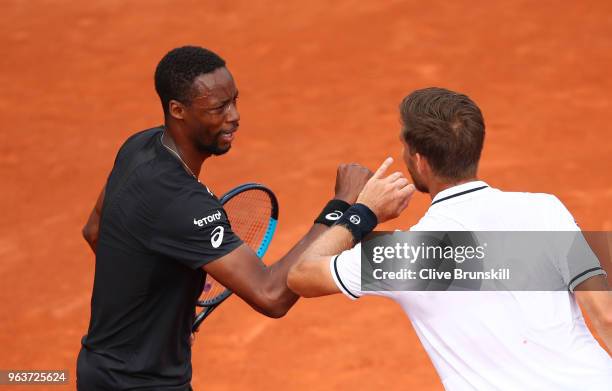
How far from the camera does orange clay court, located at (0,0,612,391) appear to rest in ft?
25.3

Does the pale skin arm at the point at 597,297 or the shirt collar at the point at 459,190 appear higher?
the shirt collar at the point at 459,190

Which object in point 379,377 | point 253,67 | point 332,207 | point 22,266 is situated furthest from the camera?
point 253,67

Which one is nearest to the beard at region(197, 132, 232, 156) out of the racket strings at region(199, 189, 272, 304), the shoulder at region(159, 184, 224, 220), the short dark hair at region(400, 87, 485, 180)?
the shoulder at region(159, 184, 224, 220)

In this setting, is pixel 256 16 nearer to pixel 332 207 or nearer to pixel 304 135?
pixel 304 135

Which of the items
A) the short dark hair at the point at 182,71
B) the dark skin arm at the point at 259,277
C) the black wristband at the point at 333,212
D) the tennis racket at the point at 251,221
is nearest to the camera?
the dark skin arm at the point at 259,277

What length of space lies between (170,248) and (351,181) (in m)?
0.83

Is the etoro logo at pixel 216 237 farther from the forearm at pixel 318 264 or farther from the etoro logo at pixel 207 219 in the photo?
the forearm at pixel 318 264

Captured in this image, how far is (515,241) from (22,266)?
244 inches

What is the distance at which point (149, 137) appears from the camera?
468cm

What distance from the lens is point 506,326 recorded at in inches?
141

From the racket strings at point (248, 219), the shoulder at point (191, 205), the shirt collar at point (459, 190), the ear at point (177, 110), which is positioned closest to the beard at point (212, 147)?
the ear at point (177, 110)

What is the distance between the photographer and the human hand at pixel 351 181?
176 inches

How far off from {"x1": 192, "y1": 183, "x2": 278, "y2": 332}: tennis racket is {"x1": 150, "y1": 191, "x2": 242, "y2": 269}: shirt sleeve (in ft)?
3.47

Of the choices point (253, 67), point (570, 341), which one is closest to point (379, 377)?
point (570, 341)
